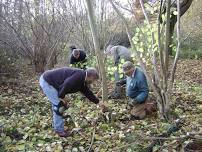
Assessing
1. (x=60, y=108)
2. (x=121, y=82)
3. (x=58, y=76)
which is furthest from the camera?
(x=121, y=82)

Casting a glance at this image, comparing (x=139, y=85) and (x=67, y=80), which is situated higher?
(x=67, y=80)

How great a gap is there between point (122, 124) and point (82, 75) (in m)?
1.22

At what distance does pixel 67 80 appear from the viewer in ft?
19.9

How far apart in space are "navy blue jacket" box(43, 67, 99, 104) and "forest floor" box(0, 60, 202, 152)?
0.66 metres

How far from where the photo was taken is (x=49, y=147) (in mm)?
5723

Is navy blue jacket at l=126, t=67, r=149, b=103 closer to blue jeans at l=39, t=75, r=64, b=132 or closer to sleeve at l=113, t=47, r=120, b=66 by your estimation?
blue jeans at l=39, t=75, r=64, b=132

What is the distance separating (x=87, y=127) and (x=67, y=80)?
107 cm

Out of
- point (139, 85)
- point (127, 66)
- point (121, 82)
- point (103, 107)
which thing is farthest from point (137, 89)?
point (121, 82)

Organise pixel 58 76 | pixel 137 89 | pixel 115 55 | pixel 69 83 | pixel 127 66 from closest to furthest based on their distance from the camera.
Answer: pixel 69 83 < pixel 58 76 < pixel 127 66 < pixel 137 89 < pixel 115 55

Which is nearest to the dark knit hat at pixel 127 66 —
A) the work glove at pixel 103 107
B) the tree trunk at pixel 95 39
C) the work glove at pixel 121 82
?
the tree trunk at pixel 95 39

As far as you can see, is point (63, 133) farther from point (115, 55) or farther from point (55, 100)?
point (115, 55)

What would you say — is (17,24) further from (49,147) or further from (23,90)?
(49,147)

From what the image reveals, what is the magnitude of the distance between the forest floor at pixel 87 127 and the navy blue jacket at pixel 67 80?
2.16 ft

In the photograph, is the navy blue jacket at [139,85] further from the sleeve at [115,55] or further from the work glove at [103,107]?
the sleeve at [115,55]
